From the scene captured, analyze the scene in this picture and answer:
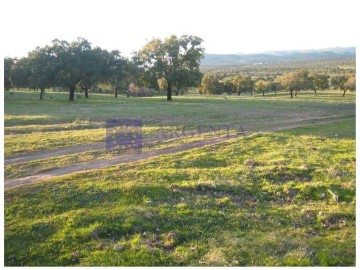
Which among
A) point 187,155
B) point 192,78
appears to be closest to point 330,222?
point 187,155

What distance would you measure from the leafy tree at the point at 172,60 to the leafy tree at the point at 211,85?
112 feet

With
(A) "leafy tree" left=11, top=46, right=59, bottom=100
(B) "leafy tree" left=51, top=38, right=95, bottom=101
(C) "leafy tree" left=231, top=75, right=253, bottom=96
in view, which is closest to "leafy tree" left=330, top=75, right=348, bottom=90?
(C) "leafy tree" left=231, top=75, right=253, bottom=96

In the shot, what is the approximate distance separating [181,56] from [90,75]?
1543 cm

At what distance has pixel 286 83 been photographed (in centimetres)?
7844

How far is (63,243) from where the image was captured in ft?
28.1

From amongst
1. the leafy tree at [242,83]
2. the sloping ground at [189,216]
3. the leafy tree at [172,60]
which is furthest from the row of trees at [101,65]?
the sloping ground at [189,216]

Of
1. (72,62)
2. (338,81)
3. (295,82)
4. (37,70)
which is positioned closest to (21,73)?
(37,70)

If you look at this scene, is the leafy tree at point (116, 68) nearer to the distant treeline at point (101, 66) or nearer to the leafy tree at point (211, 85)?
the distant treeline at point (101, 66)

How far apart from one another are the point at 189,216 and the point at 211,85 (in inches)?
3416

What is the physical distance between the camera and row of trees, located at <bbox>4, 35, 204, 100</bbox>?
54594 millimetres

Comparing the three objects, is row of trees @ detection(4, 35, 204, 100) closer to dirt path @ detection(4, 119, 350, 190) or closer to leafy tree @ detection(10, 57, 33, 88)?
leafy tree @ detection(10, 57, 33, 88)

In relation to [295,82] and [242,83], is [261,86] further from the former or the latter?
[295,82]

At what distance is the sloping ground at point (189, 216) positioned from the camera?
8.06 m

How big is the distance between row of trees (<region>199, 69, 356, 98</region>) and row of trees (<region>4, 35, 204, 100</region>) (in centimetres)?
2856
